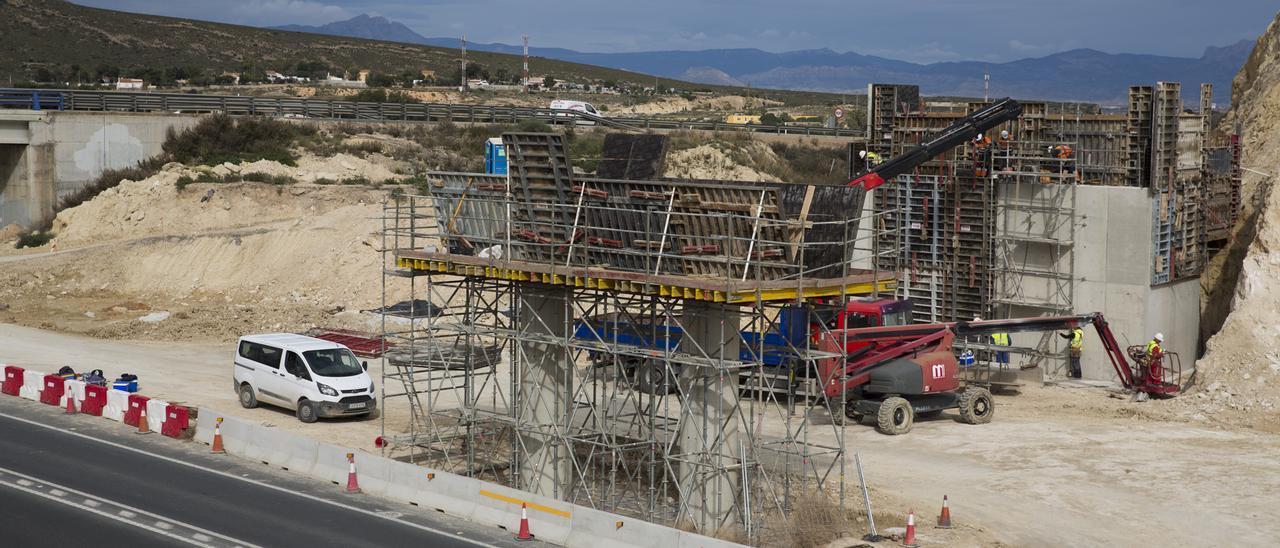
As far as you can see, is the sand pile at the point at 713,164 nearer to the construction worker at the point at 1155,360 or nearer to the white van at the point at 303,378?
the construction worker at the point at 1155,360

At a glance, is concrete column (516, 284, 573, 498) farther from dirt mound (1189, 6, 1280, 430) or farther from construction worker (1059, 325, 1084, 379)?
construction worker (1059, 325, 1084, 379)

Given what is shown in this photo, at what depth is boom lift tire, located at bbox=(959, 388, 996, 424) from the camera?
104 feet

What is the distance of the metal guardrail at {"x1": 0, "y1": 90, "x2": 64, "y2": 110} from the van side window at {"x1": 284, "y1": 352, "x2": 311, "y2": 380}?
123 ft

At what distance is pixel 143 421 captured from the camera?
29.8 meters

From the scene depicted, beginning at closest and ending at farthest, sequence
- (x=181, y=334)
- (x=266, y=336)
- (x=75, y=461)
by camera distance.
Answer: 1. (x=75, y=461)
2. (x=266, y=336)
3. (x=181, y=334)

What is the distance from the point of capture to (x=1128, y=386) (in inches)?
1374

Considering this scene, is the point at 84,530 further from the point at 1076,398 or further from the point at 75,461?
the point at 1076,398

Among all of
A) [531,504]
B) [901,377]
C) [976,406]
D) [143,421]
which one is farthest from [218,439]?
[976,406]

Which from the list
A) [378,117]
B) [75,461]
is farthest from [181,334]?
[378,117]

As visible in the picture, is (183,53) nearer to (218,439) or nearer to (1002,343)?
(1002,343)

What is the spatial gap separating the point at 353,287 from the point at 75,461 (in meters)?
21.4

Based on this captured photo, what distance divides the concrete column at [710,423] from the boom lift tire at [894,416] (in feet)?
30.0

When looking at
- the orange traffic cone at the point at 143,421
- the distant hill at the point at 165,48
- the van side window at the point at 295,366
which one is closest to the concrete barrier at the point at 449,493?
the orange traffic cone at the point at 143,421

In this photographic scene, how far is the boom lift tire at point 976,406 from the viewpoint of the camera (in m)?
31.7
